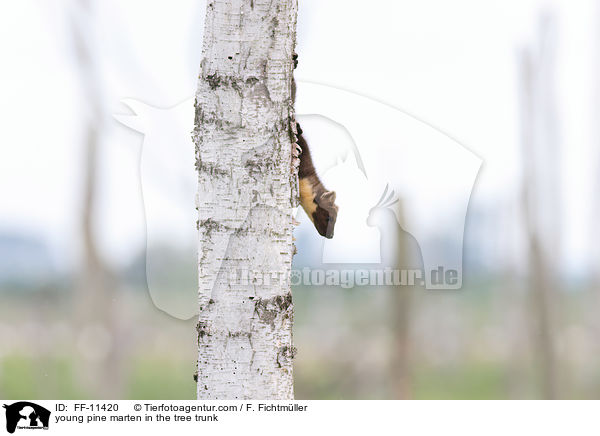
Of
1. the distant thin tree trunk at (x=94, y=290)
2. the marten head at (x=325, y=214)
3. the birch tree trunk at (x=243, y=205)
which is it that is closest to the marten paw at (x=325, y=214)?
the marten head at (x=325, y=214)

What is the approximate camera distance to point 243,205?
5.48 ft

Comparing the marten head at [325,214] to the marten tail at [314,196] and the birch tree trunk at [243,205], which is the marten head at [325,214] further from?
the birch tree trunk at [243,205]

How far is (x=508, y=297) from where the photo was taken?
7457 millimetres

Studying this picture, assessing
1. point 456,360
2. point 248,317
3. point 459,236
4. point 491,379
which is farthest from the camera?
point 491,379

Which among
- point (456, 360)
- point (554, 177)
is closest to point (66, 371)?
point (456, 360)

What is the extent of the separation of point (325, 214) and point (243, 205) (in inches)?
23.5

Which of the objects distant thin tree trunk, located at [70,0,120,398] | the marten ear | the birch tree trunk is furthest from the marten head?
distant thin tree trunk, located at [70,0,120,398]

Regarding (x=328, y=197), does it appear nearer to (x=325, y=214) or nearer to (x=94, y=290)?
(x=325, y=214)

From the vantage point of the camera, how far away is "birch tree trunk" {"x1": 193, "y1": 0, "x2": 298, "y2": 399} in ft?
5.48

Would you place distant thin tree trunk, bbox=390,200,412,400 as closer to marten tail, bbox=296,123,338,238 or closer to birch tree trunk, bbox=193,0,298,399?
marten tail, bbox=296,123,338,238
